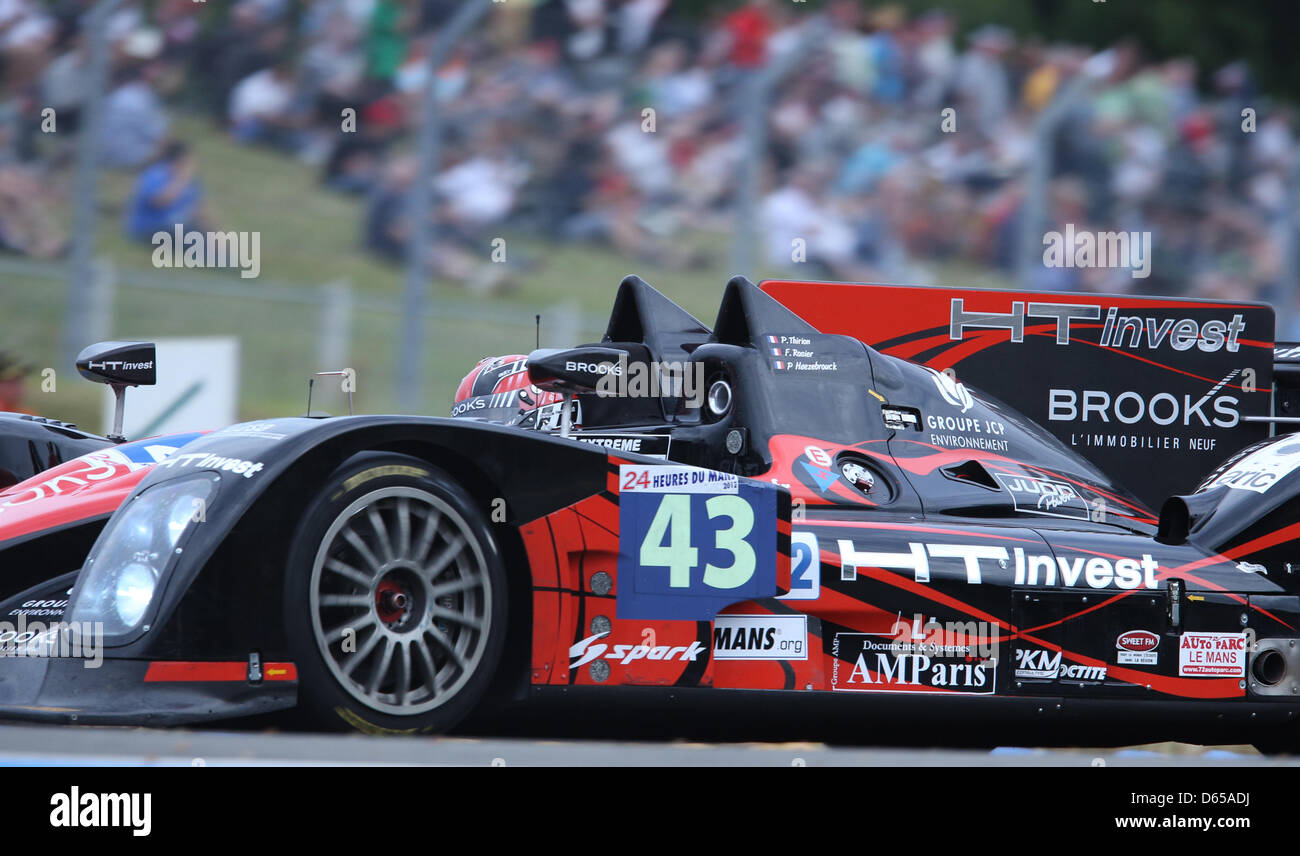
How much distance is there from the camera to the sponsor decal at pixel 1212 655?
455cm

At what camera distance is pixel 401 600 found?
3553 mm

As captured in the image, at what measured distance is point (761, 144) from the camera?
36.0ft

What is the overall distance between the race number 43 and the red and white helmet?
127 cm

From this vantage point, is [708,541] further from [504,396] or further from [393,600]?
[504,396]

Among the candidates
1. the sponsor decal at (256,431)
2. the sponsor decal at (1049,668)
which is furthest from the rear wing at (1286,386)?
the sponsor decal at (256,431)

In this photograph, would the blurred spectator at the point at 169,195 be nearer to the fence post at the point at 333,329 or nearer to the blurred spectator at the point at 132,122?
the blurred spectator at the point at 132,122

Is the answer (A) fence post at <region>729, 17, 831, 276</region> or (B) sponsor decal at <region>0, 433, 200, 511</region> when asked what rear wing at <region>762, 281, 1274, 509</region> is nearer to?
(B) sponsor decal at <region>0, 433, 200, 511</region>

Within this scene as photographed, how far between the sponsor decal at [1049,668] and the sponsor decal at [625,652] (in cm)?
97

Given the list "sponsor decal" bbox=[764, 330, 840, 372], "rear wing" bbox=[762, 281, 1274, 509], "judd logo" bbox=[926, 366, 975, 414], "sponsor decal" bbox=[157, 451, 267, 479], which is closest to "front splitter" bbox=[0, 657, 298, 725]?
"sponsor decal" bbox=[157, 451, 267, 479]

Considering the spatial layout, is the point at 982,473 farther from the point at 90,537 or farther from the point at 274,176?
the point at 274,176

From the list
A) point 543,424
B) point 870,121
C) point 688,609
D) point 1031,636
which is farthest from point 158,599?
point 870,121

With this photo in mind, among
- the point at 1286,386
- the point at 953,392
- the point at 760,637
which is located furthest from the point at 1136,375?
the point at 760,637

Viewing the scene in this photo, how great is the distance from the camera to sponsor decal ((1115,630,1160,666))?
450cm
